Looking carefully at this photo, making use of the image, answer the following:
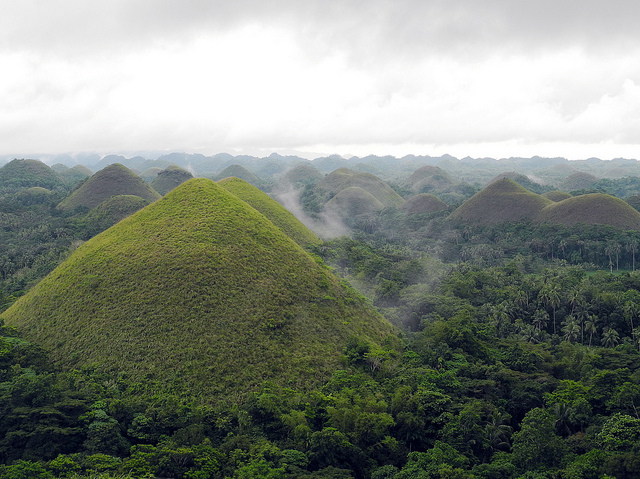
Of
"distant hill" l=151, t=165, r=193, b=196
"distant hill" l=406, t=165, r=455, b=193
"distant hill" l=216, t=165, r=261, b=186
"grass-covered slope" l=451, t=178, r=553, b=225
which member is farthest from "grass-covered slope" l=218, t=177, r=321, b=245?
"distant hill" l=406, t=165, r=455, b=193

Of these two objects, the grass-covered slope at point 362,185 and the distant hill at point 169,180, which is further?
the grass-covered slope at point 362,185

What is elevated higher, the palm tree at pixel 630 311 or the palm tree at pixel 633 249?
the palm tree at pixel 633 249

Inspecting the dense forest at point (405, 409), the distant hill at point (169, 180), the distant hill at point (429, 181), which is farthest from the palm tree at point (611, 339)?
the distant hill at point (429, 181)

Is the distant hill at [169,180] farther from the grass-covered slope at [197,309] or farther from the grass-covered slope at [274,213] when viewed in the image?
the grass-covered slope at [197,309]

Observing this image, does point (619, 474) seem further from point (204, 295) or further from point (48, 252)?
point (48, 252)

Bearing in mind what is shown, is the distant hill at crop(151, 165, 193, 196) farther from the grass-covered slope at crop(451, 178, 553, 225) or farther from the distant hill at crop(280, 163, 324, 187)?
the grass-covered slope at crop(451, 178, 553, 225)
